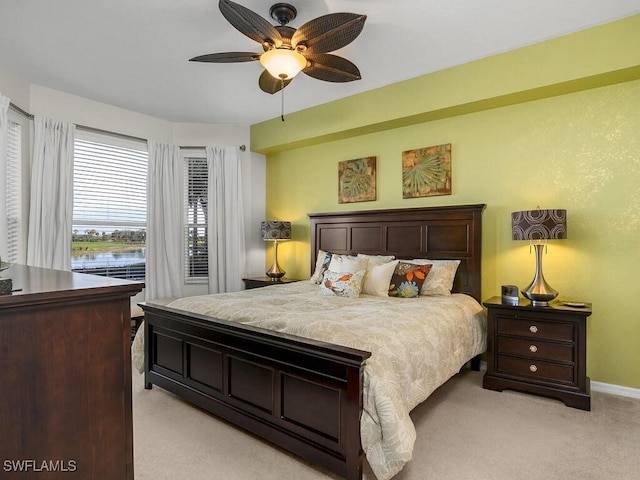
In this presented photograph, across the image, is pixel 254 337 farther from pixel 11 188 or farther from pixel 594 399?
pixel 11 188

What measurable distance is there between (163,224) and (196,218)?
47 cm

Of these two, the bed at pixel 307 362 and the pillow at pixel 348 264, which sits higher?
the pillow at pixel 348 264

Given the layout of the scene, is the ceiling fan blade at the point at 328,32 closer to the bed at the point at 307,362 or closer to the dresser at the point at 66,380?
the bed at the point at 307,362

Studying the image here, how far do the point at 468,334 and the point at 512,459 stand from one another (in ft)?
3.36

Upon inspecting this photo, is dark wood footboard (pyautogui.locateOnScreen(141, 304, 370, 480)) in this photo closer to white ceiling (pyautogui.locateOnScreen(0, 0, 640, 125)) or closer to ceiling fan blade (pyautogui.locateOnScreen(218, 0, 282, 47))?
ceiling fan blade (pyautogui.locateOnScreen(218, 0, 282, 47))

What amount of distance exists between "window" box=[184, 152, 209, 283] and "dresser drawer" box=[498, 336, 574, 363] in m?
3.73

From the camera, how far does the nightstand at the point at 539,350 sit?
8.87ft

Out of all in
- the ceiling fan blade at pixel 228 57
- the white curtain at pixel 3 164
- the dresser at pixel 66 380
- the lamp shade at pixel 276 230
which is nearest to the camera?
the dresser at pixel 66 380

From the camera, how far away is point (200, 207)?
16.8 ft

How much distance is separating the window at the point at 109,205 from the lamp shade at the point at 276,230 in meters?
1.53

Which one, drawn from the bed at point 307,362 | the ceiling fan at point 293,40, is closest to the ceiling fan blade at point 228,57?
the ceiling fan at point 293,40

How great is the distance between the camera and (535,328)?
2.87 meters

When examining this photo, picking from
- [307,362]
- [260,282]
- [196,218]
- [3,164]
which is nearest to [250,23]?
[307,362]

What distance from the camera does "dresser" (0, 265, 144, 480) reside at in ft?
2.89
